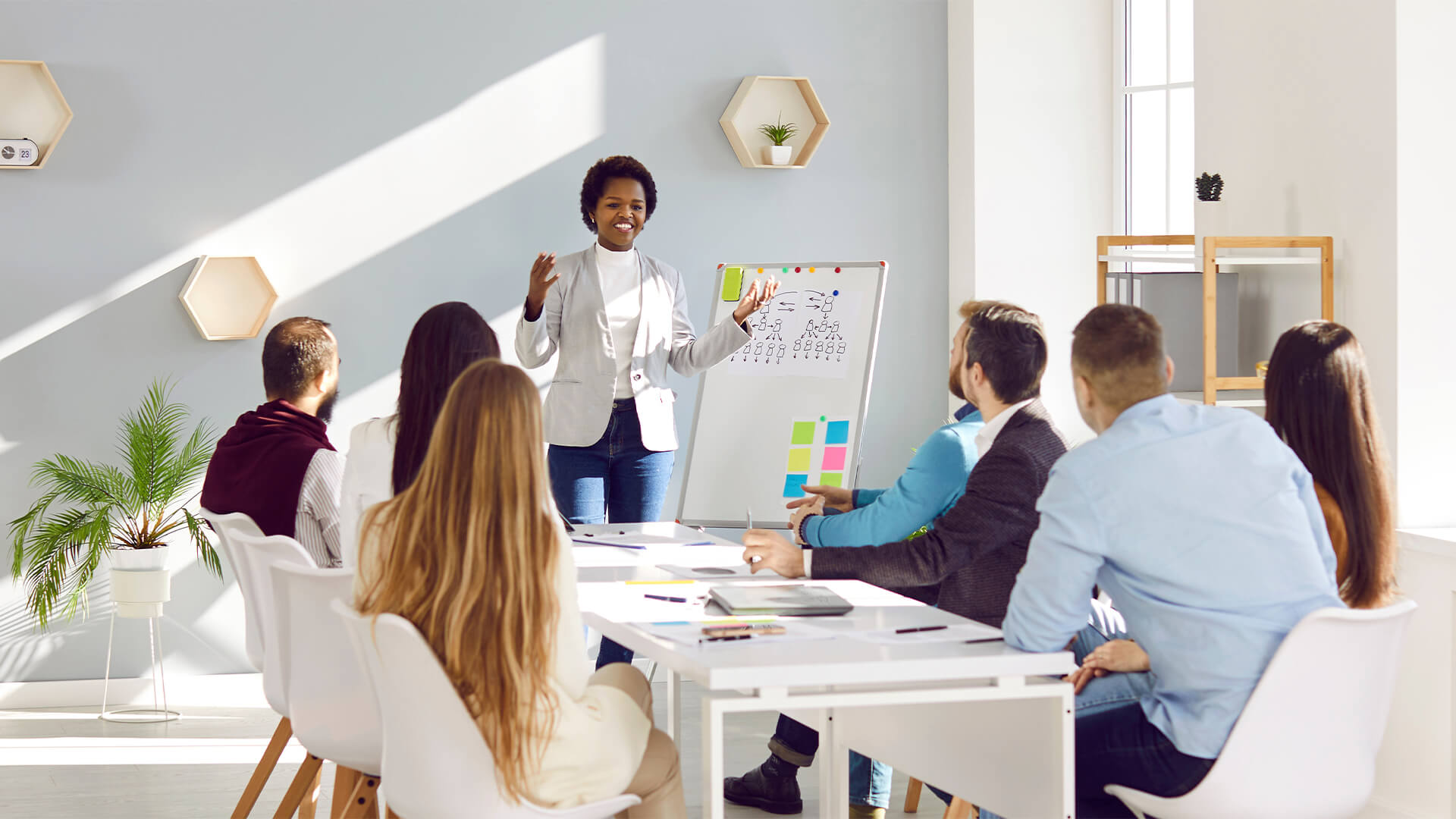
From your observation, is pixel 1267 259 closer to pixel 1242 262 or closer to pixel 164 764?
pixel 1242 262

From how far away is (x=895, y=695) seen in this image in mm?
1989

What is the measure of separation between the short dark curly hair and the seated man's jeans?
1591 millimetres

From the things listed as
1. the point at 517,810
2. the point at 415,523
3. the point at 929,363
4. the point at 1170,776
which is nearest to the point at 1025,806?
the point at 1170,776

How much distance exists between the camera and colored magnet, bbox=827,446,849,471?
411 centimetres

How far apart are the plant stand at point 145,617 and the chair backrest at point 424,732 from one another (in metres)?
2.69

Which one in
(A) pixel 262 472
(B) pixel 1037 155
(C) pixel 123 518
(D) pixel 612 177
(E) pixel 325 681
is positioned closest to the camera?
(E) pixel 325 681

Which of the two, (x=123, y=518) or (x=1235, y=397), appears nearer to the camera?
(x=1235, y=397)

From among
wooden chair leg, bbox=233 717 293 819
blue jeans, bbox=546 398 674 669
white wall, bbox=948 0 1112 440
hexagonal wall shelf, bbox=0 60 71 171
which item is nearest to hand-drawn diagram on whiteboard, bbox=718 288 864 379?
blue jeans, bbox=546 398 674 669

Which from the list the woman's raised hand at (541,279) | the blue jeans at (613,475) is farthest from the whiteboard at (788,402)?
the woman's raised hand at (541,279)

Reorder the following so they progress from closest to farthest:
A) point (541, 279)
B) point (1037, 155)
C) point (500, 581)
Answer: point (500, 581)
point (541, 279)
point (1037, 155)

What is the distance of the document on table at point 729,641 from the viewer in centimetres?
208

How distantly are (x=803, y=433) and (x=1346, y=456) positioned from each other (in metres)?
2.07

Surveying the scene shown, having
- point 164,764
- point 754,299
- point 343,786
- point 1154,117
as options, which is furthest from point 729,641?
point 1154,117

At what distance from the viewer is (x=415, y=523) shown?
1.94m
